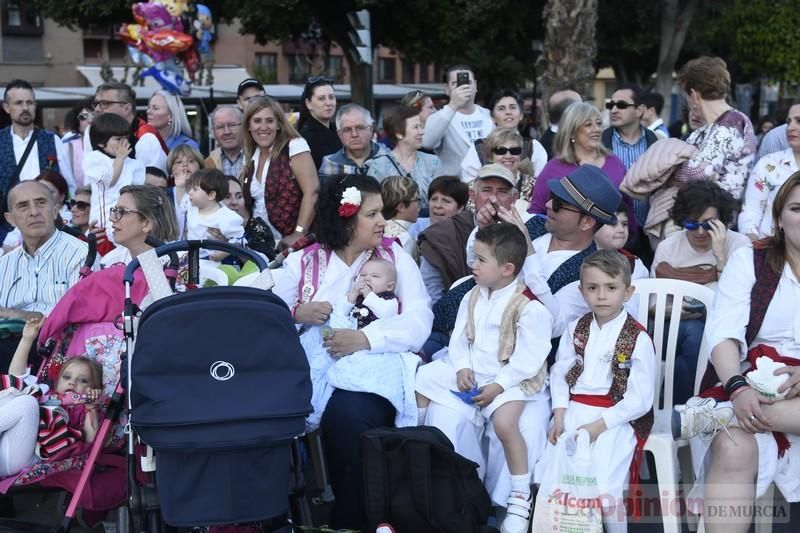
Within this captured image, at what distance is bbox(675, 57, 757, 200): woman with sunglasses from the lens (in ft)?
19.1

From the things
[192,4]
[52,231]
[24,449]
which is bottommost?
[24,449]

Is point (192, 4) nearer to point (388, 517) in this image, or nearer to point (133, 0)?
point (133, 0)

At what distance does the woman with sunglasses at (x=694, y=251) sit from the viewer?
192 inches

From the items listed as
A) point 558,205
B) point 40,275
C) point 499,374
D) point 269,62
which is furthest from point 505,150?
point 269,62

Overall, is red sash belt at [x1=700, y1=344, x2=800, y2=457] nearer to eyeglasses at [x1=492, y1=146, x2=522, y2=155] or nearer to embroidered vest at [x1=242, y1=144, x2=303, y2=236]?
eyeglasses at [x1=492, y1=146, x2=522, y2=155]

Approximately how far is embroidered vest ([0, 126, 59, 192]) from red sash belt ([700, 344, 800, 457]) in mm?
5625

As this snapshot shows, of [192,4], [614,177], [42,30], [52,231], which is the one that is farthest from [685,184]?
[42,30]

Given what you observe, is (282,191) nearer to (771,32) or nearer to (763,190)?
(763,190)

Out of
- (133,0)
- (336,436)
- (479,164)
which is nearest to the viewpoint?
(336,436)

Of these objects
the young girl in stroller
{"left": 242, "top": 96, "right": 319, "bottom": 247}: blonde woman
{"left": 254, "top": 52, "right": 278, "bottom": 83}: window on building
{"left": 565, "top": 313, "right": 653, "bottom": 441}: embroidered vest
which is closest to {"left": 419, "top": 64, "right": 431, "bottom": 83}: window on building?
{"left": 254, "top": 52, "right": 278, "bottom": 83}: window on building

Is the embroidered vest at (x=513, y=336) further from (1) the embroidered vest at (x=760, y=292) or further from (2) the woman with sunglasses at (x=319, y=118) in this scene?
(2) the woman with sunglasses at (x=319, y=118)

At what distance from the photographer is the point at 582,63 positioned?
11.7m

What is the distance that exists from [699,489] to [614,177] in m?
2.44

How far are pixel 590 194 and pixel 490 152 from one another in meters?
1.56
